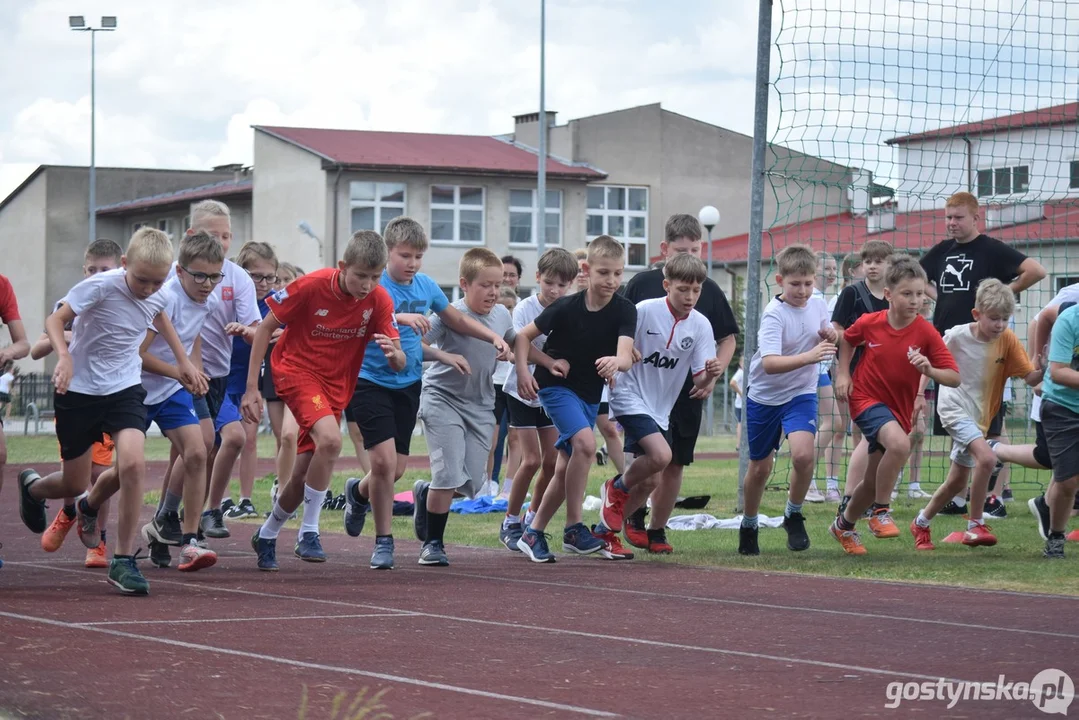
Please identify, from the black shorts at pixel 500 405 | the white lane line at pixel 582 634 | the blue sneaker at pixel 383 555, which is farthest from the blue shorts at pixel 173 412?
the black shorts at pixel 500 405

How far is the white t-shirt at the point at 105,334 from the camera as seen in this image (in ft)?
24.7

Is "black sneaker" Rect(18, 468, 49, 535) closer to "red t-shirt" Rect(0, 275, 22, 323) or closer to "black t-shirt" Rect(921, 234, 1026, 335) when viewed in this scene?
"red t-shirt" Rect(0, 275, 22, 323)

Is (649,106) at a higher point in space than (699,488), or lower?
higher

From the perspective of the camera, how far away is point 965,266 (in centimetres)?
1127

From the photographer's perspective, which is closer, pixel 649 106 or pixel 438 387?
pixel 438 387

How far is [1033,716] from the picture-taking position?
4383 millimetres

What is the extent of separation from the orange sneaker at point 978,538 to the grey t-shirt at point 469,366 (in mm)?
3188

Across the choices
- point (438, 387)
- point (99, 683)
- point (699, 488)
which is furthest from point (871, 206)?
point (99, 683)

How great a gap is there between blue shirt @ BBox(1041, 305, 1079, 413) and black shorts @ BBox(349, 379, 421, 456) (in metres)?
3.96

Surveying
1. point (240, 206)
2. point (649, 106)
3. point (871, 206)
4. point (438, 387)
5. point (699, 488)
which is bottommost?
point (699, 488)

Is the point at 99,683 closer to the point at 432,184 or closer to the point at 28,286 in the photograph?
the point at 432,184

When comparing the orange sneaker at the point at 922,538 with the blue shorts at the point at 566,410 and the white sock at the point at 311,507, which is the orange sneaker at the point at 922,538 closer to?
the blue shorts at the point at 566,410

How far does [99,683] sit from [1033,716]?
291 centimetres

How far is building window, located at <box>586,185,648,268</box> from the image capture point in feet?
190
